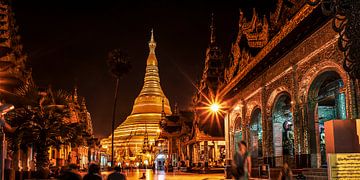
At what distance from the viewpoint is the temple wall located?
13586 mm

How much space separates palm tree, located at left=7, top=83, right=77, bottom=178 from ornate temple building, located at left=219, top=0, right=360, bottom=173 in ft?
33.9

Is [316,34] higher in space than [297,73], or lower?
higher

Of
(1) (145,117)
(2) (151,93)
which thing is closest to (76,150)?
(1) (145,117)

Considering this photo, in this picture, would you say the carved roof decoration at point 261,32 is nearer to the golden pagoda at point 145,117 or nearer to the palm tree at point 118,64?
the palm tree at point 118,64

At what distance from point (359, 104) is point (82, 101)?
7273 centimetres

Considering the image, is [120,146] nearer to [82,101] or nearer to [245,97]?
[82,101]

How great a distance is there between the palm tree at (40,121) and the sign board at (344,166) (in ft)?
54.1

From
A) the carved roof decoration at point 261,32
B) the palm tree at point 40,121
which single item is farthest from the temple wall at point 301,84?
the palm tree at point 40,121

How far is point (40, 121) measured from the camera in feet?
75.0

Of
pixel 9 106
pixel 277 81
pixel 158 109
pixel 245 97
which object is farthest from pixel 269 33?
pixel 158 109

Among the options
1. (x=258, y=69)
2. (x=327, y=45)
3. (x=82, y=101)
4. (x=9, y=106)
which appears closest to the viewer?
(x=9, y=106)

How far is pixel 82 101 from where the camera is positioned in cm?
8100

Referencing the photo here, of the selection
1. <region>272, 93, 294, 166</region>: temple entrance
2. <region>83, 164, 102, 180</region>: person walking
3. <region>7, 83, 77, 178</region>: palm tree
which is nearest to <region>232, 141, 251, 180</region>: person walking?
<region>83, 164, 102, 180</region>: person walking

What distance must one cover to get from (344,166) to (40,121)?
1749 centimetres
